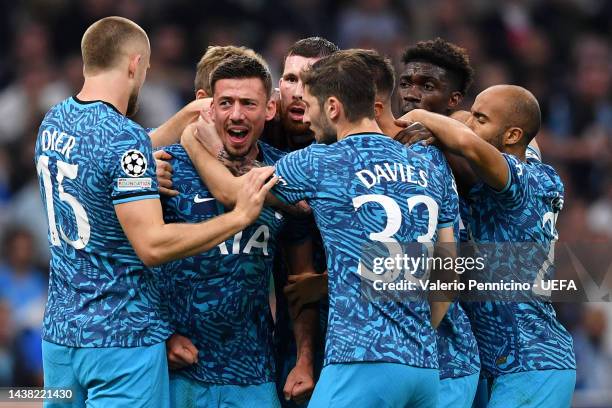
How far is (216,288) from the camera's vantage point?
613cm

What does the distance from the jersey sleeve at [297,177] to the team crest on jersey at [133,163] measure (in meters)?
0.66

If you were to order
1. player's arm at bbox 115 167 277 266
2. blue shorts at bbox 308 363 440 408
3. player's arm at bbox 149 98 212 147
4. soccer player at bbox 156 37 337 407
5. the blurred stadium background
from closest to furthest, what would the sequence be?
blue shorts at bbox 308 363 440 408 < player's arm at bbox 115 167 277 266 < soccer player at bbox 156 37 337 407 < player's arm at bbox 149 98 212 147 < the blurred stadium background

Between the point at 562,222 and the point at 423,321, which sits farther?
the point at 562,222

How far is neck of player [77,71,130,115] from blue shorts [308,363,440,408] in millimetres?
1700

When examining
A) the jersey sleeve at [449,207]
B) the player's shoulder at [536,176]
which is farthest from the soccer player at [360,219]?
the player's shoulder at [536,176]

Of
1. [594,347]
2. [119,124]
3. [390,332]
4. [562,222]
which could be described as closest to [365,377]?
[390,332]

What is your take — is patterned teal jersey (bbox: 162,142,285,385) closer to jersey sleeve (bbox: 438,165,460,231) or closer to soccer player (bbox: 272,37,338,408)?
soccer player (bbox: 272,37,338,408)

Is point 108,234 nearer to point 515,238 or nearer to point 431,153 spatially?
point 431,153

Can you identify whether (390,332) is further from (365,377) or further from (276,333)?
(276,333)

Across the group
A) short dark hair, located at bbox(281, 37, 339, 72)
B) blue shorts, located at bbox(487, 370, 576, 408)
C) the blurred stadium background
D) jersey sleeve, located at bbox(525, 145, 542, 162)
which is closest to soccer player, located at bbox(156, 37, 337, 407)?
short dark hair, located at bbox(281, 37, 339, 72)

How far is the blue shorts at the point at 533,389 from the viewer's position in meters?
6.37

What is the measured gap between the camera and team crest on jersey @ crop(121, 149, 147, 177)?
5.59 m

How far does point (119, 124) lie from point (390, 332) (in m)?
1.64

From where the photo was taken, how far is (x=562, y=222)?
1354cm
